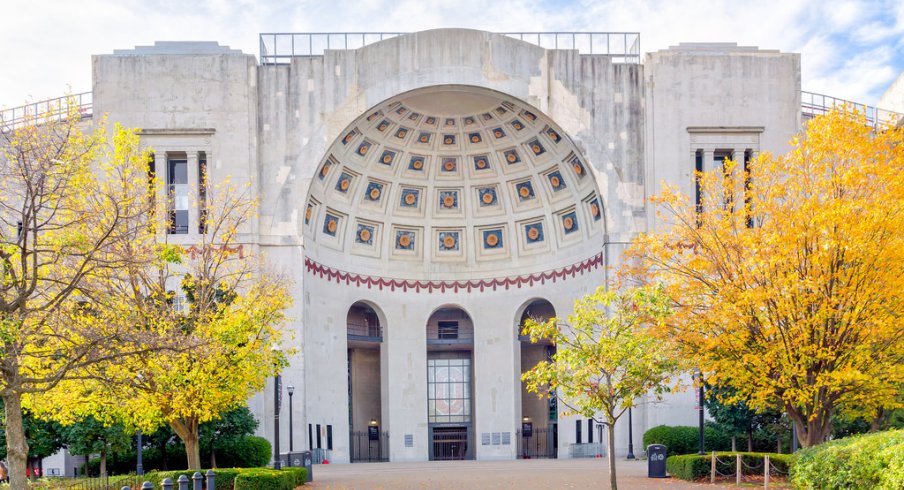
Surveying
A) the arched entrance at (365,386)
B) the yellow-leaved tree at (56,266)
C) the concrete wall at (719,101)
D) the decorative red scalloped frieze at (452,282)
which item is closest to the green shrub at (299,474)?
the yellow-leaved tree at (56,266)

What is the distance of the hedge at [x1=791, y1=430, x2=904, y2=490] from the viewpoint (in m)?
17.6

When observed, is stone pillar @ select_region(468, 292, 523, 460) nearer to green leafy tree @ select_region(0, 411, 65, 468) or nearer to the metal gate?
the metal gate

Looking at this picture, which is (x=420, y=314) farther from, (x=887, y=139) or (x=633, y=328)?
(x=887, y=139)

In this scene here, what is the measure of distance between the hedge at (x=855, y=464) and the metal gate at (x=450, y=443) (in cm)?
2957

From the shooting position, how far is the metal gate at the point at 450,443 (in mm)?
52000

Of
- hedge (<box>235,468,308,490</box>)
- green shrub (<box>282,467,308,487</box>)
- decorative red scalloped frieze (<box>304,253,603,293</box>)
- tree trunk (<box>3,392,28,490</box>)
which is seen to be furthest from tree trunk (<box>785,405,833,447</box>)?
decorative red scalloped frieze (<box>304,253,603,293</box>)

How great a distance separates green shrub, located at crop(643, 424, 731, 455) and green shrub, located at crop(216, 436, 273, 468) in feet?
51.7

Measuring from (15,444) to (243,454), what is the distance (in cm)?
1848

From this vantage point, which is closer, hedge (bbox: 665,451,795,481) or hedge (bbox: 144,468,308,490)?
hedge (bbox: 144,468,308,490)

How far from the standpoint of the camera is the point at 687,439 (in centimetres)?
4056

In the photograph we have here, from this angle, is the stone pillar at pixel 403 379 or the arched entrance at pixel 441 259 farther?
the stone pillar at pixel 403 379

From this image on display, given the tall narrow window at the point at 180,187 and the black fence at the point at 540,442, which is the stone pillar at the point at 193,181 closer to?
the tall narrow window at the point at 180,187

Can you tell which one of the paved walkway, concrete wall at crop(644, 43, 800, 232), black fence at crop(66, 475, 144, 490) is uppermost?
concrete wall at crop(644, 43, 800, 232)

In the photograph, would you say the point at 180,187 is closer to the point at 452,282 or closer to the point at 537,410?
the point at 452,282
